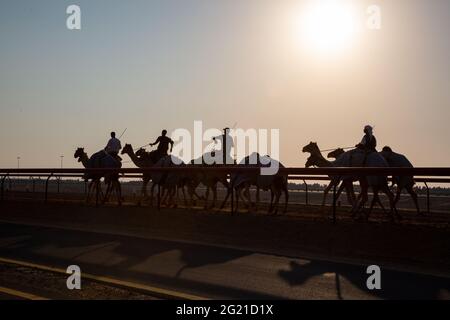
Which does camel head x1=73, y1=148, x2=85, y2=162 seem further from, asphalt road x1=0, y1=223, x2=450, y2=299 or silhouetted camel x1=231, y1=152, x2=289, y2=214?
asphalt road x1=0, y1=223, x2=450, y2=299

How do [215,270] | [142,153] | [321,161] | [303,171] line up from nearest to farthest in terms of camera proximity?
1. [215,270]
2. [303,171]
3. [321,161]
4. [142,153]

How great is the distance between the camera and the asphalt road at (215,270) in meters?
8.59

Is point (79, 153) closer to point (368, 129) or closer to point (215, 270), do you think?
point (368, 129)

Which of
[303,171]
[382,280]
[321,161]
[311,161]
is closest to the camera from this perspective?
[382,280]

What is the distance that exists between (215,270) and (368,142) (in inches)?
360

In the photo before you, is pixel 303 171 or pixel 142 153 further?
pixel 142 153

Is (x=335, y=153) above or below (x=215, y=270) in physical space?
above

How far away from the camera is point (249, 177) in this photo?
20562 mm

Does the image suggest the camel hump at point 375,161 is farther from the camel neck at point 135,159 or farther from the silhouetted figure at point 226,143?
the camel neck at point 135,159

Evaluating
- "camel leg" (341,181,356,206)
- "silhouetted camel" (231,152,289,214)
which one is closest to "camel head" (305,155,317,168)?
"silhouetted camel" (231,152,289,214)

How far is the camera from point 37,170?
23.8m

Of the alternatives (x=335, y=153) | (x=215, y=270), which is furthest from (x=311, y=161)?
(x=215, y=270)

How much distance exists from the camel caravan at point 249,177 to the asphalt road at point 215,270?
3.73 meters
